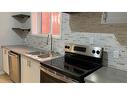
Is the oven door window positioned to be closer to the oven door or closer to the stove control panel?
the oven door

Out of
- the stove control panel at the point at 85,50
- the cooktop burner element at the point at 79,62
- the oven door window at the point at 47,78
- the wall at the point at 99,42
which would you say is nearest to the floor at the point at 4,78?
the wall at the point at 99,42

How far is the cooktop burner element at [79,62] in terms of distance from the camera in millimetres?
1549

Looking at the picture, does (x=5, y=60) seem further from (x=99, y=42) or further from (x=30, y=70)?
(x=99, y=42)

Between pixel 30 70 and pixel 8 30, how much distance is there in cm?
179

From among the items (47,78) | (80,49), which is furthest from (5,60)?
(80,49)

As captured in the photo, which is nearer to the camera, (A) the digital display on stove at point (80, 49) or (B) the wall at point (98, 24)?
(B) the wall at point (98, 24)

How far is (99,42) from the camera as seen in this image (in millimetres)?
1969

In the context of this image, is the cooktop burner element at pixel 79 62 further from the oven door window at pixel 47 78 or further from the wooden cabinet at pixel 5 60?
the wooden cabinet at pixel 5 60

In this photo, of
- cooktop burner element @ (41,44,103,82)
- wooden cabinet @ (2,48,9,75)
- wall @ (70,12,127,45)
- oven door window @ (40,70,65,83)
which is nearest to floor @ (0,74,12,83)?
wooden cabinet @ (2,48,9,75)

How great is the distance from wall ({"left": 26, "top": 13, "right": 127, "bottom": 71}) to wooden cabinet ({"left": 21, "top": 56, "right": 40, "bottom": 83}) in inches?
23.3

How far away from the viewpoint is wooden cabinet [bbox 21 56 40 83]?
227cm

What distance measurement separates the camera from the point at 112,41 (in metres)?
1.82

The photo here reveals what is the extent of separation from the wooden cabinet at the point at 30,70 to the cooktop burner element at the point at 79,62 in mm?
405
